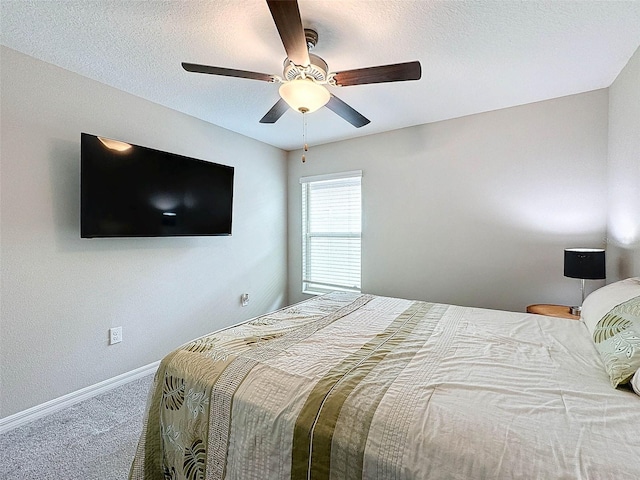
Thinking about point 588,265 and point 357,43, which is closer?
point 357,43

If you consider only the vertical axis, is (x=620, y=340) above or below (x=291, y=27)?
below

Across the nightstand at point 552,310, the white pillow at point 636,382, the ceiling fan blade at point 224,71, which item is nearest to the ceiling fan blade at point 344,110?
the ceiling fan blade at point 224,71

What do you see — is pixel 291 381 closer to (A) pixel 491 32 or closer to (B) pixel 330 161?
(A) pixel 491 32

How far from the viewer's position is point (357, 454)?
34.9 inches

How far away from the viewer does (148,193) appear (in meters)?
2.42

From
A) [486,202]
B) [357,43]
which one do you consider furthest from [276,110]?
[486,202]

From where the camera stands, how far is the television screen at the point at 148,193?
82.4 inches

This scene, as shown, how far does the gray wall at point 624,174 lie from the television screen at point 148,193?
323 cm

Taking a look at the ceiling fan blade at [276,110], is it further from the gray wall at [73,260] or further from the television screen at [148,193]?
the gray wall at [73,260]

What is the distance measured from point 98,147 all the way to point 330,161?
8.02 ft

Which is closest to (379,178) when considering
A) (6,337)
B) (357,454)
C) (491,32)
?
(491,32)

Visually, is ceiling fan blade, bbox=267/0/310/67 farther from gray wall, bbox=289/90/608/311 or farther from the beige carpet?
the beige carpet

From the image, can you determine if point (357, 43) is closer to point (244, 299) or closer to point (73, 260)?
point (73, 260)

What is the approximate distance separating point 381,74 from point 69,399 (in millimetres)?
3089
